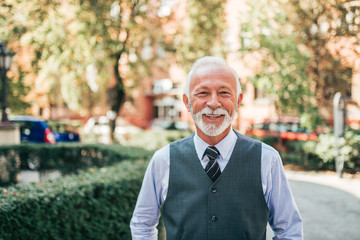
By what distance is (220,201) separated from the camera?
175 centimetres

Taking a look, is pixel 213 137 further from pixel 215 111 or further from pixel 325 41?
pixel 325 41

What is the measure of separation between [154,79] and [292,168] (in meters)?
23.8

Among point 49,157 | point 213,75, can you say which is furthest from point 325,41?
point 213,75

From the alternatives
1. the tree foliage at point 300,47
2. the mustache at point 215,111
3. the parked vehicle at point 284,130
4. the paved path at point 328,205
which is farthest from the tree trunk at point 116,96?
the mustache at point 215,111

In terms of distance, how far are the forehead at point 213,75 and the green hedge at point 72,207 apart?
2.28 meters

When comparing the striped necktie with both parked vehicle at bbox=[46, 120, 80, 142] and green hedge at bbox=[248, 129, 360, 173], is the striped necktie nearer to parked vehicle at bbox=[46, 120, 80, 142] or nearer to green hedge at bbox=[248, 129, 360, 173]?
green hedge at bbox=[248, 129, 360, 173]

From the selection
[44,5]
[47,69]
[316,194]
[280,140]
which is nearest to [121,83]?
[47,69]

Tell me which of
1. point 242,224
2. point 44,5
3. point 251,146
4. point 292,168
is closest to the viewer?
point 242,224

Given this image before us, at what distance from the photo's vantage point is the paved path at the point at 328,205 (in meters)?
5.49

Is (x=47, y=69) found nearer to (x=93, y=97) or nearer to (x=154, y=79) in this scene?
(x=93, y=97)

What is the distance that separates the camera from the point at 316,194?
8094 millimetres

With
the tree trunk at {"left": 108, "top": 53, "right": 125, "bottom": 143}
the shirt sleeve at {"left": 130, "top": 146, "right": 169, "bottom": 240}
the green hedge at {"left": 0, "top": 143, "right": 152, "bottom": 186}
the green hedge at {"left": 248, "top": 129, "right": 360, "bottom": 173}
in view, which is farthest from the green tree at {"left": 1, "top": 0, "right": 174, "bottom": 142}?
the shirt sleeve at {"left": 130, "top": 146, "right": 169, "bottom": 240}

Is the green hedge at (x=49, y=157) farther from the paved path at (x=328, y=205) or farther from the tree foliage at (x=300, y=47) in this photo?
the tree foliage at (x=300, y=47)

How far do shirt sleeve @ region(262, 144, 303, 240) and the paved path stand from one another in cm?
372
